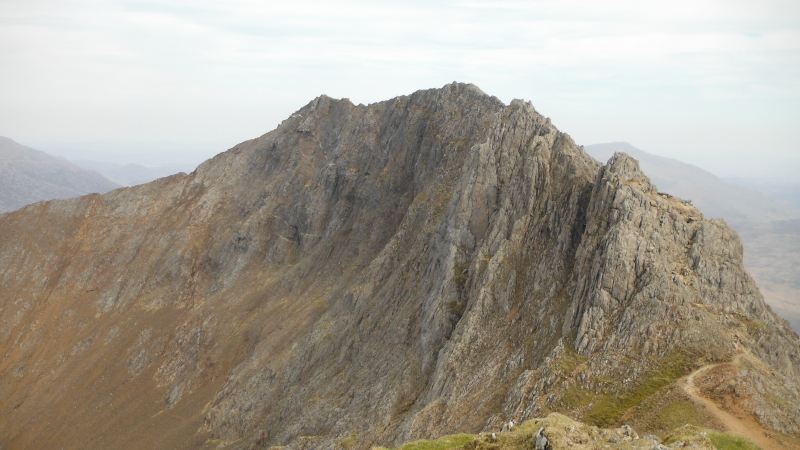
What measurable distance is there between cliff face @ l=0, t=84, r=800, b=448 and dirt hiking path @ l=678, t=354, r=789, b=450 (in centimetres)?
191

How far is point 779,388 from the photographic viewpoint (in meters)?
42.9

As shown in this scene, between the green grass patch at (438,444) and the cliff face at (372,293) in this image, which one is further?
the cliff face at (372,293)

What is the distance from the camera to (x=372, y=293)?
298ft

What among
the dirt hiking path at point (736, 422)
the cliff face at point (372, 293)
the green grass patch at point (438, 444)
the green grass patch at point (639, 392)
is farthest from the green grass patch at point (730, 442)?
the green grass patch at point (438, 444)

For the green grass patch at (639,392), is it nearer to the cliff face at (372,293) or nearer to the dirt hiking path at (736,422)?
the cliff face at (372,293)

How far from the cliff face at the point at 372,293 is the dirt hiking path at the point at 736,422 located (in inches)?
75.1

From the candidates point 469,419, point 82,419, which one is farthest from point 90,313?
point 469,419

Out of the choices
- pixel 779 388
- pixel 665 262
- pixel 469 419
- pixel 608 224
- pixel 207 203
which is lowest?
pixel 469 419

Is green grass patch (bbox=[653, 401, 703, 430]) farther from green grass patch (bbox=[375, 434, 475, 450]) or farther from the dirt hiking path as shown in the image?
green grass patch (bbox=[375, 434, 475, 450])

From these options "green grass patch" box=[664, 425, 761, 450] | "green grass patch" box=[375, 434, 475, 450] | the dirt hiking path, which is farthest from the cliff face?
"green grass patch" box=[375, 434, 475, 450]

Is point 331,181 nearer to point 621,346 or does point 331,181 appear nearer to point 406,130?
point 406,130

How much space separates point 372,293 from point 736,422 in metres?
61.1

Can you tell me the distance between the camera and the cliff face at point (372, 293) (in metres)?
51.4

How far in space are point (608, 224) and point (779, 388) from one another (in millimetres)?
22482
